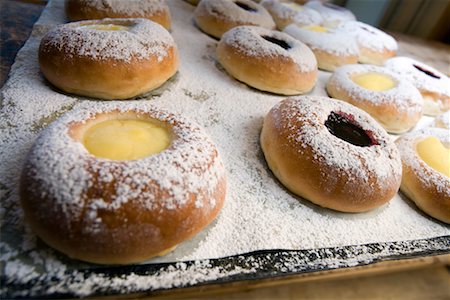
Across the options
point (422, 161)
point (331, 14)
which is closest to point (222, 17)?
point (331, 14)

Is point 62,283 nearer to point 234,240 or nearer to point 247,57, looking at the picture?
point 234,240

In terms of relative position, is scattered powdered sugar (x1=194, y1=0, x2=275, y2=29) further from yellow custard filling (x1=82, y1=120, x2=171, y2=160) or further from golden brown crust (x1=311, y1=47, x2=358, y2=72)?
yellow custard filling (x1=82, y1=120, x2=171, y2=160)

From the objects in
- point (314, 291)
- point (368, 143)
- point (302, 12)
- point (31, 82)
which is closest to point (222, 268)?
point (314, 291)

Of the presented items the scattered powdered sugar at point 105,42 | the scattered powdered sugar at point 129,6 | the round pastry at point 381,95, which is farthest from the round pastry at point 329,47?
Result: the scattered powdered sugar at point 105,42

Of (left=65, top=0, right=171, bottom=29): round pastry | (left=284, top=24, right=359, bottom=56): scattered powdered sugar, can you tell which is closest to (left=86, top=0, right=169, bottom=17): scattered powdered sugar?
(left=65, top=0, right=171, bottom=29): round pastry

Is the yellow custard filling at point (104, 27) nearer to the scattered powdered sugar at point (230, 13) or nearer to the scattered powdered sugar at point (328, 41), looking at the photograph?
the scattered powdered sugar at point (230, 13)

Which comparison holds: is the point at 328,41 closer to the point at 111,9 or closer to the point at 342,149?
the point at 342,149
